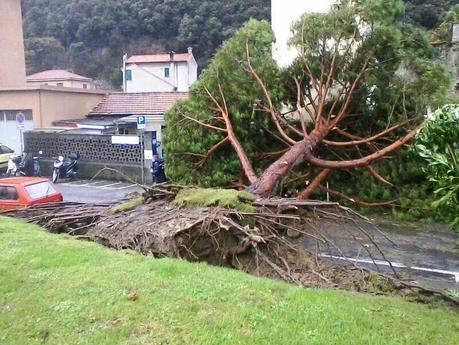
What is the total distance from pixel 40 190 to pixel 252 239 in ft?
25.3

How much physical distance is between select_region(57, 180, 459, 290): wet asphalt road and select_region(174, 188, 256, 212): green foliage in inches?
47.2

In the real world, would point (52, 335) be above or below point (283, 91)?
below

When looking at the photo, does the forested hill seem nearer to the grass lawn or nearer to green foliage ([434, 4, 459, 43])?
green foliage ([434, 4, 459, 43])

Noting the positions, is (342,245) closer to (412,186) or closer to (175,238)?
(412,186)

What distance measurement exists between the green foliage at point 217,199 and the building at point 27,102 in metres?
15.8

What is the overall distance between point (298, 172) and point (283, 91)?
7.69 ft

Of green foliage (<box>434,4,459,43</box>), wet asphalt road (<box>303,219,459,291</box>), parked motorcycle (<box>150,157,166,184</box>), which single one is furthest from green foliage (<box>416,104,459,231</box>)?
parked motorcycle (<box>150,157,166,184</box>)

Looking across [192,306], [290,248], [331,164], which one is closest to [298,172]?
[331,164]

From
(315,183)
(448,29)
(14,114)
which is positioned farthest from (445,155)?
(14,114)

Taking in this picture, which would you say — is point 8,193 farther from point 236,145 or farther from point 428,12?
point 428,12

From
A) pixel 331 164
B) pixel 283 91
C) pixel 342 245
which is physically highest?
pixel 283 91

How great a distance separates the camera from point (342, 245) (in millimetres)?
10578

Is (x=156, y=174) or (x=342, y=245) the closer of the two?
(x=342, y=245)

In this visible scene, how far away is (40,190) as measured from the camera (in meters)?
13.0
